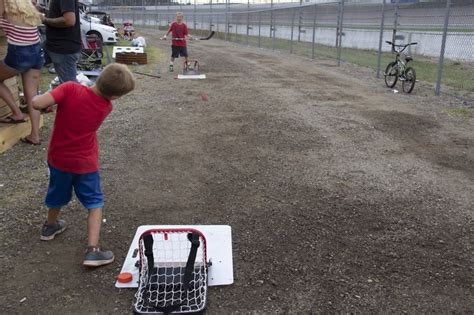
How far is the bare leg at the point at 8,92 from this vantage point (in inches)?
202

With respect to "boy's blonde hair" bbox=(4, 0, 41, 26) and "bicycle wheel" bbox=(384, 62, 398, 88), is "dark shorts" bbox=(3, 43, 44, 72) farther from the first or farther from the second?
"bicycle wheel" bbox=(384, 62, 398, 88)

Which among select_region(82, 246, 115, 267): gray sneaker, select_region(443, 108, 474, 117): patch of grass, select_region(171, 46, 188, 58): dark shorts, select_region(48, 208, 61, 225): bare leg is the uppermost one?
select_region(171, 46, 188, 58): dark shorts

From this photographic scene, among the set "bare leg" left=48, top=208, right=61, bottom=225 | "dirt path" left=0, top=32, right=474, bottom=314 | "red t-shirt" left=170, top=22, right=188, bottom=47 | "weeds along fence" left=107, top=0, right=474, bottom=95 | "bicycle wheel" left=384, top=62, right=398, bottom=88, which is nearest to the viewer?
"dirt path" left=0, top=32, right=474, bottom=314

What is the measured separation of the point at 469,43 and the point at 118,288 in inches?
453

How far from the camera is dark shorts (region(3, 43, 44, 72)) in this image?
200 inches

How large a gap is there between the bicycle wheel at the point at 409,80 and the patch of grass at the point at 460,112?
1.68 meters

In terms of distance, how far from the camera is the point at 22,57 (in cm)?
514

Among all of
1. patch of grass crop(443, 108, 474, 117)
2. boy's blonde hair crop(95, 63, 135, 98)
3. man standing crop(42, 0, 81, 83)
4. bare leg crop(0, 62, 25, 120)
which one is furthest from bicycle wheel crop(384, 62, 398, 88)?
boy's blonde hair crop(95, 63, 135, 98)

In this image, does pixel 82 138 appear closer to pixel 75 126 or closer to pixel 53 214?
Answer: pixel 75 126

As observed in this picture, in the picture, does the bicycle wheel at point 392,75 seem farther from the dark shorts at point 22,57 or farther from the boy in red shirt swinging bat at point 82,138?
the boy in red shirt swinging bat at point 82,138

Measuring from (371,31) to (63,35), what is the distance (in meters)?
17.5

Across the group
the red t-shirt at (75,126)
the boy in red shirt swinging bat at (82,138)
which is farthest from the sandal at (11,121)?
the red t-shirt at (75,126)

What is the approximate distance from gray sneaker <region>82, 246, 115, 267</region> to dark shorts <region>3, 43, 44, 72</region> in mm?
2954

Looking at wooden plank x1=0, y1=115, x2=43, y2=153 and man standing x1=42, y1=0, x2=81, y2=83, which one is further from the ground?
man standing x1=42, y1=0, x2=81, y2=83
